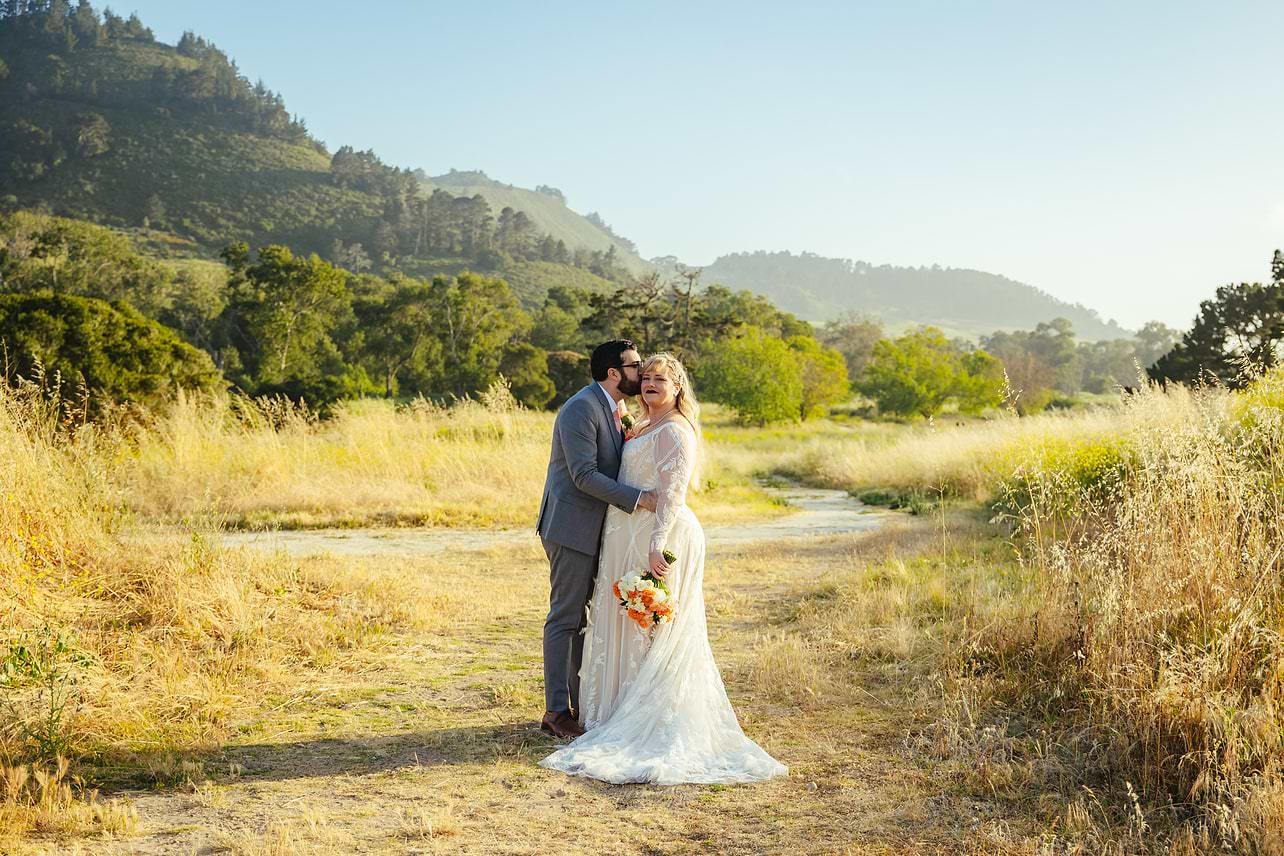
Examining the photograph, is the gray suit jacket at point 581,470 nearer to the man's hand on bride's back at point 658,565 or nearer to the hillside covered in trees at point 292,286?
the man's hand on bride's back at point 658,565

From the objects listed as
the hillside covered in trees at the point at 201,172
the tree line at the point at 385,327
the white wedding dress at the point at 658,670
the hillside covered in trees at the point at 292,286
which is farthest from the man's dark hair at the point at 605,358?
the hillside covered in trees at the point at 201,172

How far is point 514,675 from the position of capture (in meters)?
5.96

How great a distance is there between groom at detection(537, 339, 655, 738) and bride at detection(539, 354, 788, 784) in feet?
0.28

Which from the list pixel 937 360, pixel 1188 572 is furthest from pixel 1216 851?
pixel 937 360

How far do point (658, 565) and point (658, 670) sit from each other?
55 centimetres

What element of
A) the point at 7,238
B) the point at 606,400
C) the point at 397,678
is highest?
the point at 7,238

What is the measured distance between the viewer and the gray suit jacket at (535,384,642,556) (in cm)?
460

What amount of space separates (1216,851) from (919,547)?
6863mm

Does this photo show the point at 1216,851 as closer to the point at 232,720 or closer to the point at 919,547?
the point at 232,720

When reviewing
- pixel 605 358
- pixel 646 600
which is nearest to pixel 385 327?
pixel 605 358

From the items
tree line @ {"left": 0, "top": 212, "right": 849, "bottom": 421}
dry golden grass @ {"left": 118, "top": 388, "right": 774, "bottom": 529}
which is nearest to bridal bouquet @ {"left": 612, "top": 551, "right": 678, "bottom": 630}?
dry golden grass @ {"left": 118, "top": 388, "right": 774, "bottom": 529}

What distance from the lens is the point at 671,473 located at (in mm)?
4484

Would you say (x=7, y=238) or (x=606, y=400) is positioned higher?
(x=7, y=238)

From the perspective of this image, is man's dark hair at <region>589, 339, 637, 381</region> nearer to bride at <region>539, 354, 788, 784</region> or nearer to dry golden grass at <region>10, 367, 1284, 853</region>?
bride at <region>539, 354, 788, 784</region>
